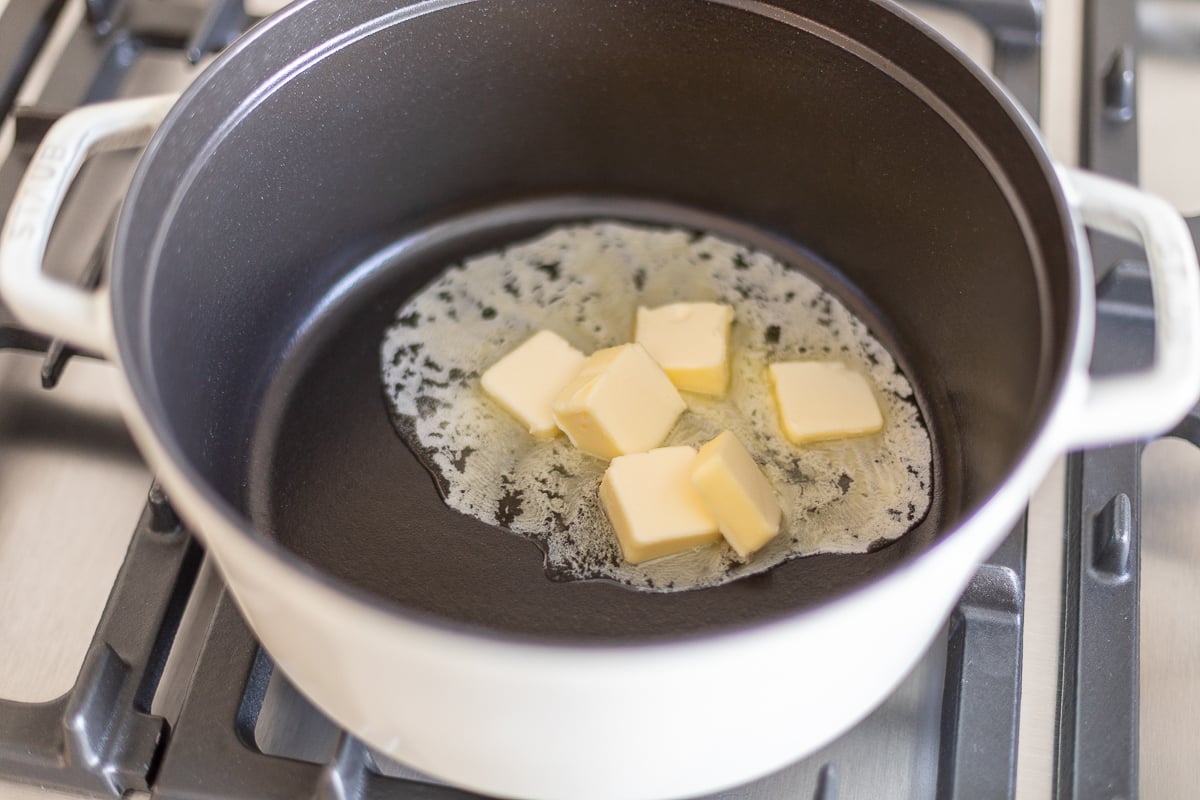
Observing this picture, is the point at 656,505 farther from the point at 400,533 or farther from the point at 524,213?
the point at 524,213

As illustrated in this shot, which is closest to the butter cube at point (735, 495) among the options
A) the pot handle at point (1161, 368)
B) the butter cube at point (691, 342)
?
the butter cube at point (691, 342)

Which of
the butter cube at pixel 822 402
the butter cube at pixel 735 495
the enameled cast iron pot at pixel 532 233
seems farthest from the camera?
the butter cube at pixel 822 402

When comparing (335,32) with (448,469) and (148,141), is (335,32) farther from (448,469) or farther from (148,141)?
(448,469)

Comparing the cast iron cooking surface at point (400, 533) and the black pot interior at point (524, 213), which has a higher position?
the black pot interior at point (524, 213)

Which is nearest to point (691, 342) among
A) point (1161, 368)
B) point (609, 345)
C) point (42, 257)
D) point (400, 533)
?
point (609, 345)

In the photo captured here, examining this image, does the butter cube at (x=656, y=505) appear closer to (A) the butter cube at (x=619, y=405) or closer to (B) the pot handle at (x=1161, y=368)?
(A) the butter cube at (x=619, y=405)

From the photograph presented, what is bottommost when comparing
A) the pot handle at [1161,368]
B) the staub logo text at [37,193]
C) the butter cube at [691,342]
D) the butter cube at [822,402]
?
the butter cube at [822,402]

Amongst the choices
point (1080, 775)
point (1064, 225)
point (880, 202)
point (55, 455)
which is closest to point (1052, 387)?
point (1064, 225)
